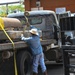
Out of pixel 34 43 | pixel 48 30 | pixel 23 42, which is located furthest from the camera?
pixel 48 30

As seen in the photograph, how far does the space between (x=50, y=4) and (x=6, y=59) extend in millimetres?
17680

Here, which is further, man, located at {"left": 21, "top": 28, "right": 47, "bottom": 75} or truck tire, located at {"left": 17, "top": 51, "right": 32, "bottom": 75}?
man, located at {"left": 21, "top": 28, "right": 47, "bottom": 75}

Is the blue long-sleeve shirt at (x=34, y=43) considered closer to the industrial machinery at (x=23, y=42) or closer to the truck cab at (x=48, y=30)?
the industrial machinery at (x=23, y=42)

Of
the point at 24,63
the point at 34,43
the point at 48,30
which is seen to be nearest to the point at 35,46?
the point at 34,43

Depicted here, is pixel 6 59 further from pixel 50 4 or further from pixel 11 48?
pixel 50 4

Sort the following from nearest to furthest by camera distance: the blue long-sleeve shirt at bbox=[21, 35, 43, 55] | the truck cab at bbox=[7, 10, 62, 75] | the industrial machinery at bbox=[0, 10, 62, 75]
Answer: the industrial machinery at bbox=[0, 10, 62, 75], the blue long-sleeve shirt at bbox=[21, 35, 43, 55], the truck cab at bbox=[7, 10, 62, 75]

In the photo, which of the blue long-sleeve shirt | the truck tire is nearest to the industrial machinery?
the truck tire

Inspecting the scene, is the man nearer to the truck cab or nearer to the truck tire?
the truck tire

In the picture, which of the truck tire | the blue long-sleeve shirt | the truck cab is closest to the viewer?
the truck tire

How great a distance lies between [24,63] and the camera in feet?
29.5

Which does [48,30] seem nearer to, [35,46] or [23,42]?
[35,46]

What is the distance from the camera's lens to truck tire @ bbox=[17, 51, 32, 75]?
852cm

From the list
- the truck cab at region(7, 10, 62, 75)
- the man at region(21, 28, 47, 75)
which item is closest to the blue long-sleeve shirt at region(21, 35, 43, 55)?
the man at region(21, 28, 47, 75)

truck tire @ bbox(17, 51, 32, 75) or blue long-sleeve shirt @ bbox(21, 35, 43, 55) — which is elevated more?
blue long-sleeve shirt @ bbox(21, 35, 43, 55)
